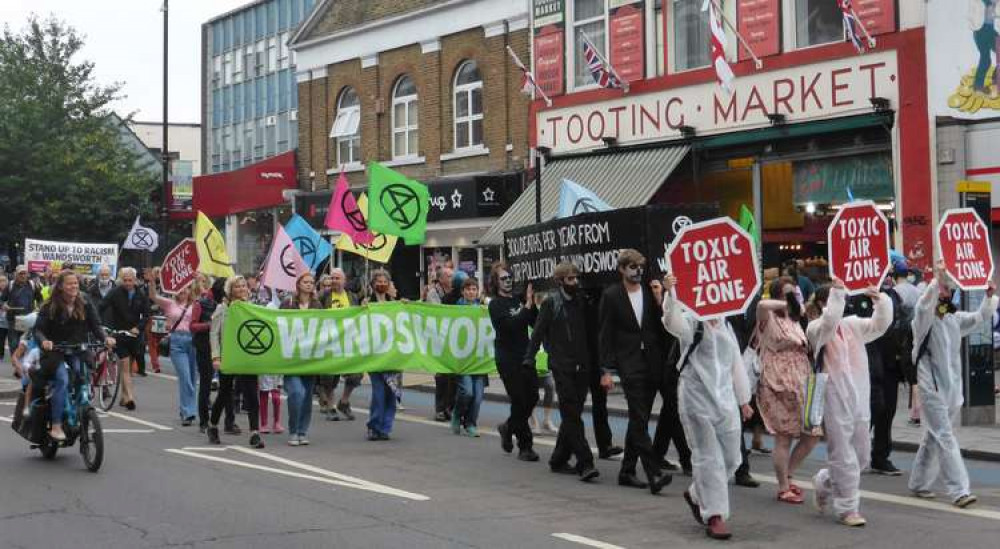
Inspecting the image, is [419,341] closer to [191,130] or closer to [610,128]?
[610,128]

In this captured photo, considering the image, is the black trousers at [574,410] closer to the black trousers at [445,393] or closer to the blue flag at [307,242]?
the black trousers at [445,393]

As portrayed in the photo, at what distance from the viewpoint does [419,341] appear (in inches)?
562

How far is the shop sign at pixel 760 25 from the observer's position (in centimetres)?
2138

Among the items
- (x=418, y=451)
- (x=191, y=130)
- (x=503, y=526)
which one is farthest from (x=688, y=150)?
(x=191, y=130)

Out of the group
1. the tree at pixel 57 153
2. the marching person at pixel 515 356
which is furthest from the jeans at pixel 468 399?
the tree at pixel 57 153

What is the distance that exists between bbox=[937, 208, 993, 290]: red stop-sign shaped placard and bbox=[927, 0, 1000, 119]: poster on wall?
8859mm

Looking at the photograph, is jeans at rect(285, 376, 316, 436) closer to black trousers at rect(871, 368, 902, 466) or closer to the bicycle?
the bicycle

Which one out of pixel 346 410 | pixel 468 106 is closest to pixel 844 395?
pixel 346 410

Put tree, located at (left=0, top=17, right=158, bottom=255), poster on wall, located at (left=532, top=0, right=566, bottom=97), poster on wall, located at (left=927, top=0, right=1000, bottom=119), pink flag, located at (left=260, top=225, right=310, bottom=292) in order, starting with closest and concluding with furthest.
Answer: pink flag, located at (left=260, top=225, right=310, bottom=292) < poster on wall, located at (left=927, top=0, right=1000, bottom=119) < poster on wall, located at (left=532, top=0, right=566, bottom=97) < tree, located at (left=0, top=17, right=158, bottom=255)

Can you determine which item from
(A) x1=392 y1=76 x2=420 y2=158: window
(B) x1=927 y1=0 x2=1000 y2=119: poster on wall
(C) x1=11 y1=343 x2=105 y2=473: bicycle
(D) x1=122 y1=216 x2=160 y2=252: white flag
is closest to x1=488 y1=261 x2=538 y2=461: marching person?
(C) x1=11 y1=343 x2=105 y2=473: bicycle

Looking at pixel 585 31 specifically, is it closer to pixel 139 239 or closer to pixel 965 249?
pixel 139 239

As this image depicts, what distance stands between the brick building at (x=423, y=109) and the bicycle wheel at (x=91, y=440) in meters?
16.7

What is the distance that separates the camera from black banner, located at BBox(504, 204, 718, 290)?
36.2 ft

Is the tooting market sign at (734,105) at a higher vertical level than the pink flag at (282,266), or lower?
higher
